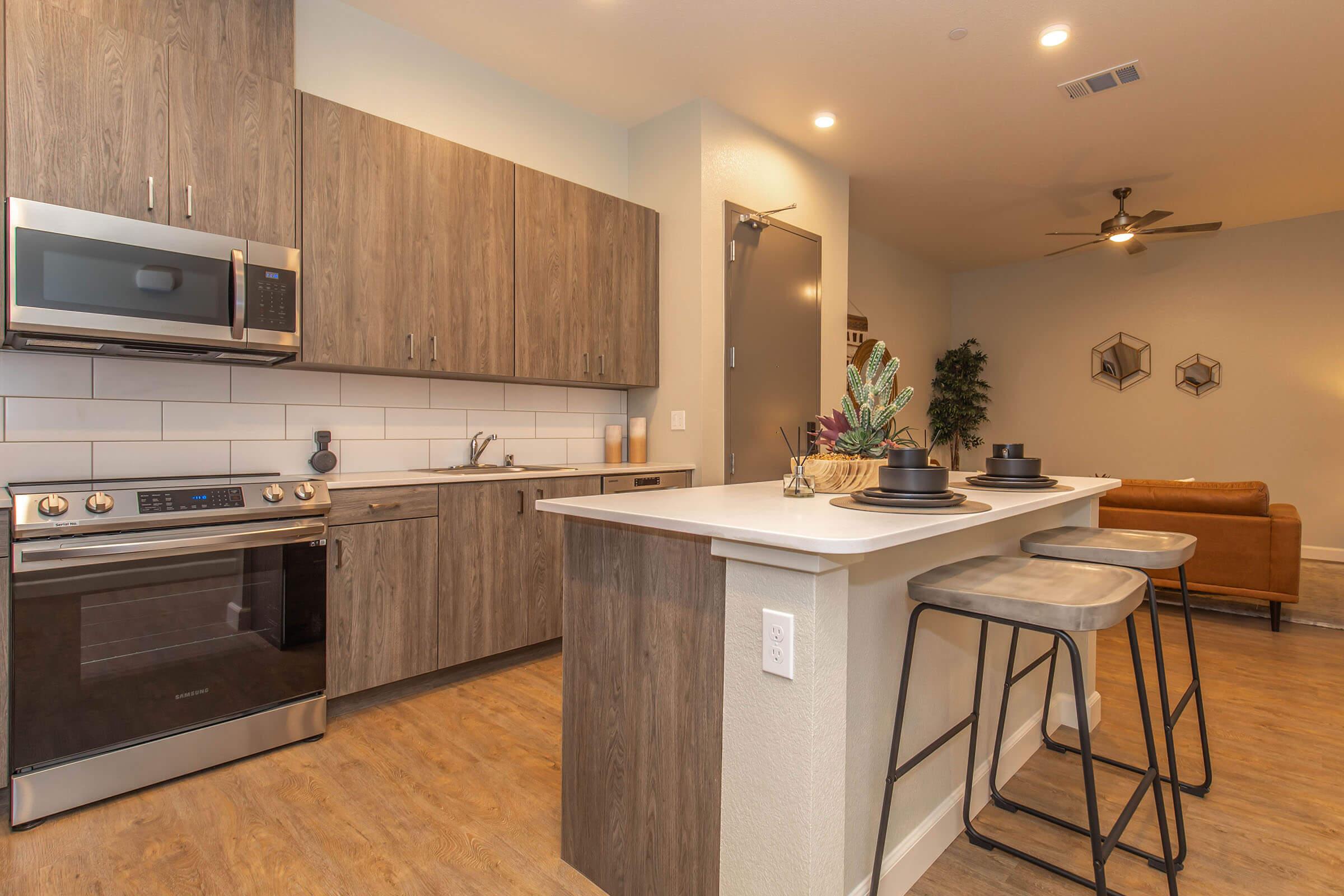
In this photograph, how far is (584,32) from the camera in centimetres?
303

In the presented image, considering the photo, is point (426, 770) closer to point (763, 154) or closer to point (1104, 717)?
point (1104, 717)

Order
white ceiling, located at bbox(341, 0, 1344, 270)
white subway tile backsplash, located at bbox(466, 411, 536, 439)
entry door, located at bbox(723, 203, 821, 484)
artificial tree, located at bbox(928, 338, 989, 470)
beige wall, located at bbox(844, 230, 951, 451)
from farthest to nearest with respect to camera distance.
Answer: artificial tree, located at bbox(928, 338, 989, 470) → beige wall, located at bbox(844, 230, 951, 451) → entry door, located at bbox(723, 203, 821, 484) → white subway tile backsplash, located at bbox(466, 411, 536, 439) → white ceiling, located at bbox(341, 0, 1344, 270)

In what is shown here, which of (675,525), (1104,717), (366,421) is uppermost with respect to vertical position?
(366,421)

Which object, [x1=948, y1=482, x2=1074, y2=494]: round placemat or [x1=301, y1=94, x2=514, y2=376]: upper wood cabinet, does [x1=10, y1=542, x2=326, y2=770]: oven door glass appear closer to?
[x1=301, y1=94, x2=514, y2=376]: upper wood cabinet

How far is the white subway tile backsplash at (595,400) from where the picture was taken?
12.7ft

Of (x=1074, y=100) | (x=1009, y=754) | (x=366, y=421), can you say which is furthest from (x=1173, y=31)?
(x=366, y=421)

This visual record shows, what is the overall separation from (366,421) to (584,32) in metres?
2.04

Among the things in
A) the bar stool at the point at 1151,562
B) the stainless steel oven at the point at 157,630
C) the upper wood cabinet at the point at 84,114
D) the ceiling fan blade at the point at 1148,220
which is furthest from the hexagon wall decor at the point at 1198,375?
the upper wood cabinet at the point at 84,114

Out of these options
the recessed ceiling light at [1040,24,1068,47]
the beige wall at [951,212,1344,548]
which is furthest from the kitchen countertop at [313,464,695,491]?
the beige wall at [951,212,1344,548]

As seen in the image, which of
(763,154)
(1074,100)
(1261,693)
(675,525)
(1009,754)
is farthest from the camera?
(763,154)

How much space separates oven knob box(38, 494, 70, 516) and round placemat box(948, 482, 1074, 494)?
99.2 inches

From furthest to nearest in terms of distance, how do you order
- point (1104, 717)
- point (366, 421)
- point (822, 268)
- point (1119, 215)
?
1. point (1119, 215)
2. point (822, 268)
3. point (366, 421)
4. point (1104, 717)

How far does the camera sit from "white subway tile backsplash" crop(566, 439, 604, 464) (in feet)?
12.6

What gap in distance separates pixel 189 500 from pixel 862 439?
209cm
